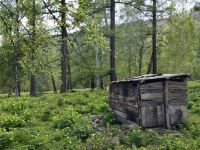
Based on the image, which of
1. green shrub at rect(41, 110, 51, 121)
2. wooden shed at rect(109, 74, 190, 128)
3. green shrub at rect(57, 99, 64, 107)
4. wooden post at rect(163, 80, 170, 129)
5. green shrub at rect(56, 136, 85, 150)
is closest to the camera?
green shrub at rect(56, 136, 85, 150)

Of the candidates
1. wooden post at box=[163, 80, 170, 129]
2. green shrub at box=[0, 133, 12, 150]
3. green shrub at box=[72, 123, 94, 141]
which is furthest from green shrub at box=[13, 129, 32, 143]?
wooden post at box=[163, 80, 170, 129]

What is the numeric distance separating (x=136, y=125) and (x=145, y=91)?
Answer: 4.60ft

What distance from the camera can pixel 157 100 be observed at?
13.9 meters

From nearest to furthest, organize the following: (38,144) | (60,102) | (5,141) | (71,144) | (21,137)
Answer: (71,144), (38,144), (5,141), (21,137), (60,102)

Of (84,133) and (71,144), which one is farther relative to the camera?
(84,133)

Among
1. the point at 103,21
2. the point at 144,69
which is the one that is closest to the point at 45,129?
the point at 103,21

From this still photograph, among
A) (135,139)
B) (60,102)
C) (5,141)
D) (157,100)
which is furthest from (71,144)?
(60,102)

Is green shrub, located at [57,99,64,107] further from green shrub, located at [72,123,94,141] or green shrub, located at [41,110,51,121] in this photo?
green shrub, located at [72,123,94,141]

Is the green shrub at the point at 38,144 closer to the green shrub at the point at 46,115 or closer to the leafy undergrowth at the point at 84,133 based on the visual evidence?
the leafy undergrowth at the point at 84,133

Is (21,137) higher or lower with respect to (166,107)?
lower

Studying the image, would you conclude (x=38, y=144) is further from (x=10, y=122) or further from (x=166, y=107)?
(x=166, y=107)

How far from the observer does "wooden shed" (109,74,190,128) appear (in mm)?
13617

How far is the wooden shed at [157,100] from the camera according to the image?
13.6 m

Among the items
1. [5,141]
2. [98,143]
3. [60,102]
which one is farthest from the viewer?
[60,102]
